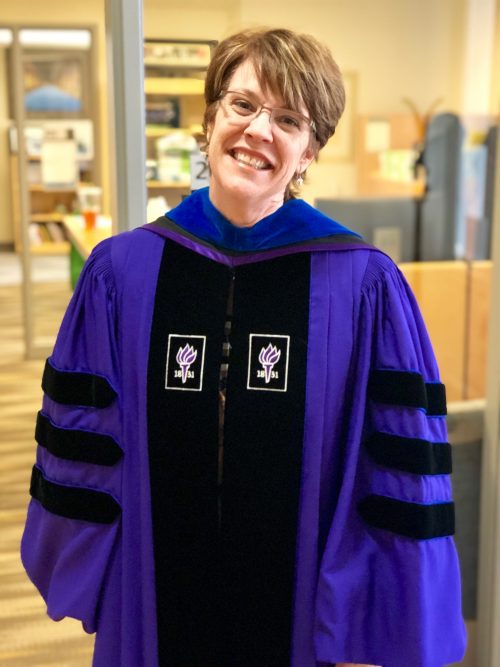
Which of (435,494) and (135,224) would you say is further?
(135,224)

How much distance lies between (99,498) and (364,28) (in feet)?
4.63

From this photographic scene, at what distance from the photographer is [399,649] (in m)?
1.62

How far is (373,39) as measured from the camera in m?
2.39

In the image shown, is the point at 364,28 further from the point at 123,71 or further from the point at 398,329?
the point at 398,329

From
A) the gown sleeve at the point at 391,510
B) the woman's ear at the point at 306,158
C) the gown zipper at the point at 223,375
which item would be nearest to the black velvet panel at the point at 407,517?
the gown sleeve at the point at 391,510

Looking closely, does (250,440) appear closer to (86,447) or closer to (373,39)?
(86,447)

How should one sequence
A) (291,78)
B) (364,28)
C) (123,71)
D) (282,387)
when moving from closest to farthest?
(291,78) → (282,387) → (123,71) → (364,28)

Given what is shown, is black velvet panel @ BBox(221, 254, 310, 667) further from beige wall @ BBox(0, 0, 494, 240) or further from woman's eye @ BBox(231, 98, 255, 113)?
beige wall @ BBox(0, 0, 494, 240)

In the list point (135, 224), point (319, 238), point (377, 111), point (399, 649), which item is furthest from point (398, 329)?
point (377, 111)

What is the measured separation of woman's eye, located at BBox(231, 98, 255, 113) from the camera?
1521mm

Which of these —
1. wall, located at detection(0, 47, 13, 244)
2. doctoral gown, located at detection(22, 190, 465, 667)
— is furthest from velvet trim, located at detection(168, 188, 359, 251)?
wall, located at detection(0, 47, 13, 244)

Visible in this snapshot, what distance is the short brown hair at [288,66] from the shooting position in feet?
4.86

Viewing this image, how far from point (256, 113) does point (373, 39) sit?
3.33 feet

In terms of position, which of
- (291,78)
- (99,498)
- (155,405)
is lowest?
(99,498)
